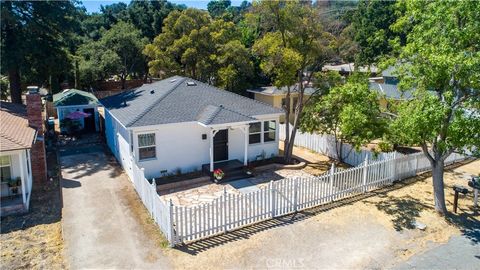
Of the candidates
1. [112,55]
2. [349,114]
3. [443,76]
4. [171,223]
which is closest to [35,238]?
[171,223]

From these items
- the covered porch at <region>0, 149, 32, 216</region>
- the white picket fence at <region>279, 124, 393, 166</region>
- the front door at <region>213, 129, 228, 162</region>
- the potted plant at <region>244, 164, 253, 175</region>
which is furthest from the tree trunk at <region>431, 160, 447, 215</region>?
the covered porch at <region>0, 149, 32, 216</region>

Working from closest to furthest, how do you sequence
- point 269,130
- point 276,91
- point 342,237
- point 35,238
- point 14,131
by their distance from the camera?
point 35,238
point 342,237
point 14,131
point 269,130
point 276,91

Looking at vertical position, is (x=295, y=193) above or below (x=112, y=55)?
below

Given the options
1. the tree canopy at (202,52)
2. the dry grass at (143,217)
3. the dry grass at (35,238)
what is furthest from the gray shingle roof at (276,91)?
the dry grass at (35,238)

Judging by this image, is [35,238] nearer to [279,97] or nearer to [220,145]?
[220,145]

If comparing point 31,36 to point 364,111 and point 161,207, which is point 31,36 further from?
point 364,111

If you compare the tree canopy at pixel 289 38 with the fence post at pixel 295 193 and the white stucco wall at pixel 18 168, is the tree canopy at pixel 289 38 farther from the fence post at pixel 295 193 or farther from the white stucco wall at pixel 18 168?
the white stucco wall at pixel 18 168
